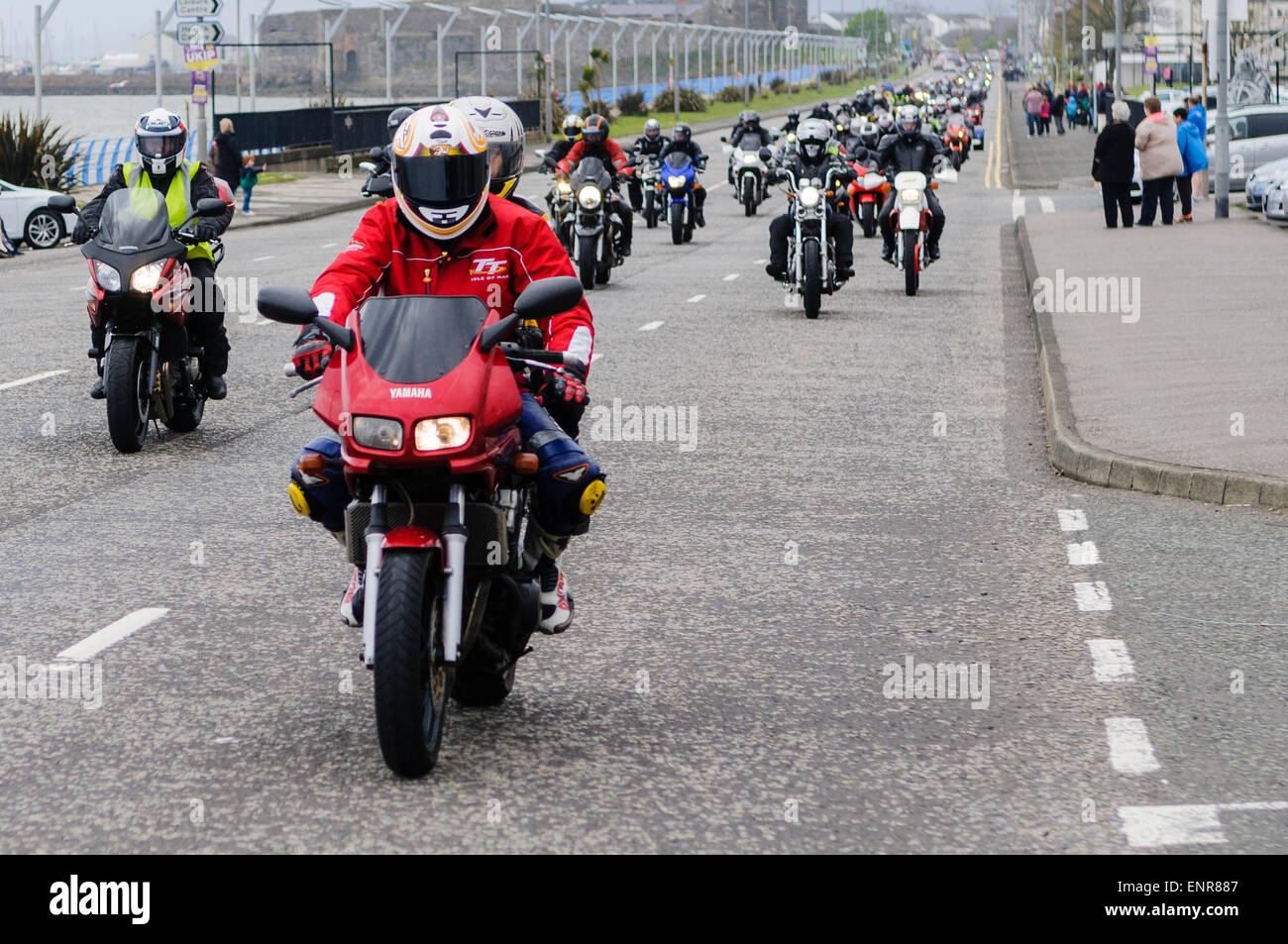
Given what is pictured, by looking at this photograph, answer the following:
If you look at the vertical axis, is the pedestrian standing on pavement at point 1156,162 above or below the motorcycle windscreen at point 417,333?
above

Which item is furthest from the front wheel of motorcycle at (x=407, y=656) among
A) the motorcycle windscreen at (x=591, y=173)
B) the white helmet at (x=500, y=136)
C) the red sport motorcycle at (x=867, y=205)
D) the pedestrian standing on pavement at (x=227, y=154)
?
the pedestrian standing on pavement at (x=227, y=154)

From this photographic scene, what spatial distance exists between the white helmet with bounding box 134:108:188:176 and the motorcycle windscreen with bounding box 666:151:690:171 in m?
17.2

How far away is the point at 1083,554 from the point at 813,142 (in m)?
11.2

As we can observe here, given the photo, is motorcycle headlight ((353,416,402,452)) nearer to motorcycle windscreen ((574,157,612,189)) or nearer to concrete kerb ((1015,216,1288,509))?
concrete kerb ((1015,216,1288,509))

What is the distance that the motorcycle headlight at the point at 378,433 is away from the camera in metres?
4.88

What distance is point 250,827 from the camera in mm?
4828

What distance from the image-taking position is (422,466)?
193 inches

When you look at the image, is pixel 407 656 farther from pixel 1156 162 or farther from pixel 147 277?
pixel 1156 162

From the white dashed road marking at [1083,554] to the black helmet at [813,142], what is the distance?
428 inches

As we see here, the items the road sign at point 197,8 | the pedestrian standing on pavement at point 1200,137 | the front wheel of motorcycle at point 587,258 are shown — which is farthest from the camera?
the road sign at point 197,8

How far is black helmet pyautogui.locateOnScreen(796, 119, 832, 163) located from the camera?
1888 cm

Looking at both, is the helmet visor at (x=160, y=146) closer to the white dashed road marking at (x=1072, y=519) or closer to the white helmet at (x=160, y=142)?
the white helmet at (x=160, y=142)

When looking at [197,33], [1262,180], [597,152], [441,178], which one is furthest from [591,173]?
[197,33]
